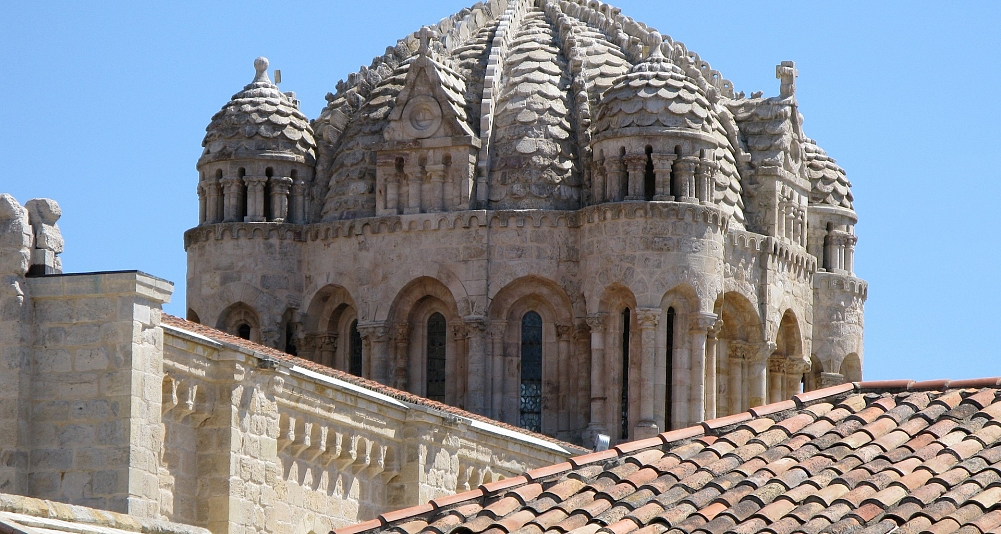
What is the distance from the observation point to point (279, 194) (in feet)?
157

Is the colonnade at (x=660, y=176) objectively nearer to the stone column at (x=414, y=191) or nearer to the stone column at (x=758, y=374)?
the stone column at (x=414, y=191)

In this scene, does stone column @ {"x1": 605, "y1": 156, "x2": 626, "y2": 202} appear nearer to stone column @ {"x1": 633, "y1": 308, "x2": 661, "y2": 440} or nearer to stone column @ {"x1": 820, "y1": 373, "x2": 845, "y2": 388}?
stone column @ {"x1": 633, "y1": 308, "x2": 661, "y2": 440}

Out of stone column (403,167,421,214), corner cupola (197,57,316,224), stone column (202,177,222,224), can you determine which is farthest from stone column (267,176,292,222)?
stone column (403,167,421,214)

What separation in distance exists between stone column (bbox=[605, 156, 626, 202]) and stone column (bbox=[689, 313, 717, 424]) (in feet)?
9.11

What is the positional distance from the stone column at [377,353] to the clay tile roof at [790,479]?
24.5 metres

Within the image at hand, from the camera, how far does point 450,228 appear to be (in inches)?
1799

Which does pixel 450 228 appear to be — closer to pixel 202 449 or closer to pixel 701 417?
pixel 701 417

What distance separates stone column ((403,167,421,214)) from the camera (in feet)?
152

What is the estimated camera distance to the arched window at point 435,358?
4653 cm

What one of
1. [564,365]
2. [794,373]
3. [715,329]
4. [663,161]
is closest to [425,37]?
[663,161]

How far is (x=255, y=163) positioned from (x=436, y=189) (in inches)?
157

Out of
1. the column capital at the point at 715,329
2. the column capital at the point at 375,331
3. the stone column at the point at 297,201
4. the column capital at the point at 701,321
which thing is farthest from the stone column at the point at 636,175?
the stone column at the point at 297,201

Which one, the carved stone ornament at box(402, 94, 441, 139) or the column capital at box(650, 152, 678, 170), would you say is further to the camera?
the carved stone ornament at box(402, 94, 441, 139)

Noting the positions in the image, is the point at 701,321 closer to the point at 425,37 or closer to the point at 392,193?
the point at 392,193
